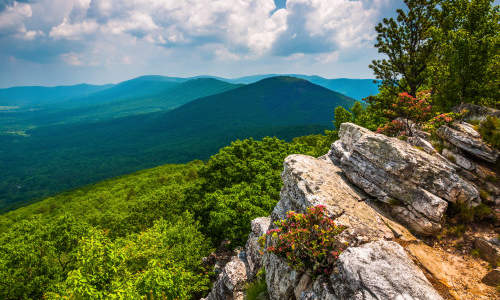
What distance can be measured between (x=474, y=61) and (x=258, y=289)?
75.6 ft

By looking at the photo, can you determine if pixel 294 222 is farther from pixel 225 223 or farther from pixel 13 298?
pixel 13 298

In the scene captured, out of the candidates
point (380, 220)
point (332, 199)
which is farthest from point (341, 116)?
point (380, 220)

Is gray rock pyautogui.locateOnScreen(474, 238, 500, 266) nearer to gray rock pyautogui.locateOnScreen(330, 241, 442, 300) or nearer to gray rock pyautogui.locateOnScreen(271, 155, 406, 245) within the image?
gray rock pyautogui.locateOnScreen(271, 155, 406, 245)

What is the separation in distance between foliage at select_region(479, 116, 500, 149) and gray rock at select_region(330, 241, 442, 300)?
10182 mm

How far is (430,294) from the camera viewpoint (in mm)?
8555

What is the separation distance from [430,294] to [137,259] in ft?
85.7

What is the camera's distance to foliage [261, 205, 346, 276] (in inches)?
429

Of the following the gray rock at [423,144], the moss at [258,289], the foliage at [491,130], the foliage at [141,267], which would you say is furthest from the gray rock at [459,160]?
the foliage at [141,267]

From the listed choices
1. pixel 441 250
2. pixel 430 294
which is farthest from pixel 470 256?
pixel 430 294

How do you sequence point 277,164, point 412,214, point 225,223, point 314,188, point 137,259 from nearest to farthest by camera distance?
point 412,214 → point 314,188 → point 137,259 → point 225,223 → point 277,164

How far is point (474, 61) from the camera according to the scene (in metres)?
16.7

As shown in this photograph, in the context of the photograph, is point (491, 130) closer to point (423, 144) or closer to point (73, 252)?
point (423, 144)

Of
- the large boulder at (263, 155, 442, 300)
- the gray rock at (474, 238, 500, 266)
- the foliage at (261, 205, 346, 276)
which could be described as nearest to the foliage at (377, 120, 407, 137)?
the large boulder at (263, 155, 442, 300)

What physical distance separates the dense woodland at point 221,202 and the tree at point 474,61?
65 mm
